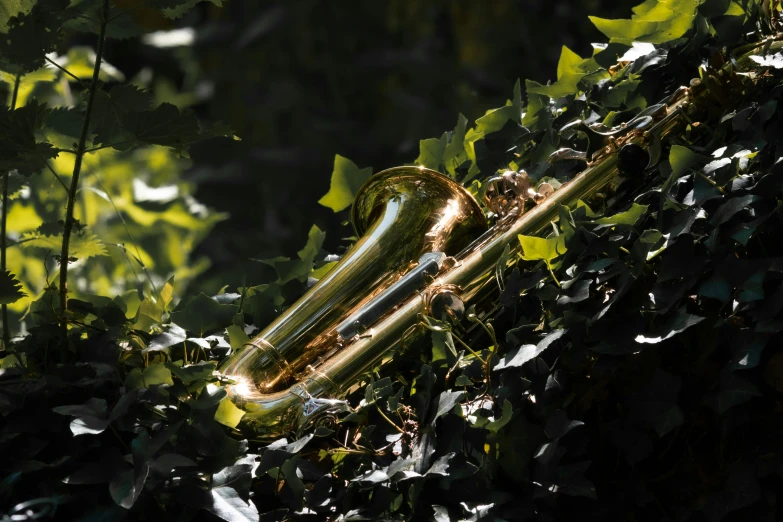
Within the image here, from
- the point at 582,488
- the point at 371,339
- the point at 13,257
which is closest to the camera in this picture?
Result: the point at 582,488

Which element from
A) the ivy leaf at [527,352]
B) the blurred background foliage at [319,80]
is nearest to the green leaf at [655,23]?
the ivy leaf at [527,352]

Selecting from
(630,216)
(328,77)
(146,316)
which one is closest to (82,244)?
(146,316)

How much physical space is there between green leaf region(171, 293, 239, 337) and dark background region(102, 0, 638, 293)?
113 inches

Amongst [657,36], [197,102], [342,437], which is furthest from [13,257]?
[197,102]

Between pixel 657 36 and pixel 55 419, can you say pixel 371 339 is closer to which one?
pixel 55 419

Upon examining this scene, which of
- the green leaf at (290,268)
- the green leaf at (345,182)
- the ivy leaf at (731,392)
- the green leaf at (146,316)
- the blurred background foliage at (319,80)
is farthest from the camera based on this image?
the blurred background foliage at (319,80)

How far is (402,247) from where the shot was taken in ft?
A: 4.01

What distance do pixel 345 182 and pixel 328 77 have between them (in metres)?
2.95

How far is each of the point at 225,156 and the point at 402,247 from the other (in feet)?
10.7

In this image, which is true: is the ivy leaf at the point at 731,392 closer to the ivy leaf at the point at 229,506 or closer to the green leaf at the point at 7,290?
the ivy leaf at the point at 229,506

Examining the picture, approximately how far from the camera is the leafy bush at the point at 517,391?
0.84 metres

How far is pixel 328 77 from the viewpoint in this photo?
13.8 feet

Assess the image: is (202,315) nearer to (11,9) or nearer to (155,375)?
(155,375)

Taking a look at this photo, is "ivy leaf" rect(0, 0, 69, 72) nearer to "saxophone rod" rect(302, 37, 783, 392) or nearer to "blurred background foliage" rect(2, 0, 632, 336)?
"saxophone rod" rect(302, 37, 783, 392)
